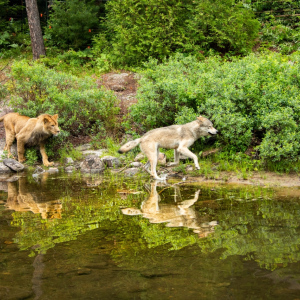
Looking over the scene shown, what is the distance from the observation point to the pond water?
11.5 feet

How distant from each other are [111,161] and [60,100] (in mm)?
2821

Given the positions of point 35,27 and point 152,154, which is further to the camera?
point 35,27

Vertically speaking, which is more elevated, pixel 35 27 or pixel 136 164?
pixel 35 27

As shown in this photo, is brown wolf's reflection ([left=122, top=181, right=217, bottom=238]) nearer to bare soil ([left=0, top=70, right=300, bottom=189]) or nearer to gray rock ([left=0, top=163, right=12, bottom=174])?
bare soil ([left=0, top=70, right=300, bottom=189])

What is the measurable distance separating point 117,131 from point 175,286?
9599 mm

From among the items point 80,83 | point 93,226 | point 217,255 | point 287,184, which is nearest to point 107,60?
point 80,83

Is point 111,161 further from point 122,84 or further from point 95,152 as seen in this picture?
point 122,84

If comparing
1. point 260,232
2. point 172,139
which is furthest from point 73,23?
point 260,232

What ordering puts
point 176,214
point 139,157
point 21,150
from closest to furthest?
point 176,214 → point 139,157 → point 21,150

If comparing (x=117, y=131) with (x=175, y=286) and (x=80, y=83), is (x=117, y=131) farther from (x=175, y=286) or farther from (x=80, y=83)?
(x=175, y=286)

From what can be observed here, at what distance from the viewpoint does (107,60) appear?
18578mm

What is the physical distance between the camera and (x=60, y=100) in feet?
39.4

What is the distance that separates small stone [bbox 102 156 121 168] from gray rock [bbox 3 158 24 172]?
8.05ft

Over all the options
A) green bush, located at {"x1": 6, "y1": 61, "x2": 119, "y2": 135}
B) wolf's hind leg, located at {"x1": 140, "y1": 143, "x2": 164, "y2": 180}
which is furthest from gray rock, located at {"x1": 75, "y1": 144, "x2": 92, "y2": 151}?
wolf's hind leg, located at {"x1": 140, "y1": 143, "x2": 164, "y2": 180}
